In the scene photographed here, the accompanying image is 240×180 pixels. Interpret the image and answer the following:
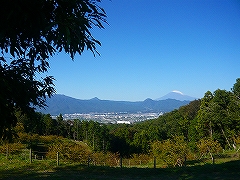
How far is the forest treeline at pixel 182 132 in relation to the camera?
2227 centimetres

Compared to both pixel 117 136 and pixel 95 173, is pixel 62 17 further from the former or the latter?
pixel 117 136

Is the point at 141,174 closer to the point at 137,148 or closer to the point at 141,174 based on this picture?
the point at 141,174

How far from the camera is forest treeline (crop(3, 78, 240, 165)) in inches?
877

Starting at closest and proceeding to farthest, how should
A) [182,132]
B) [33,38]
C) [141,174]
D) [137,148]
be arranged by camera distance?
[33,38], [141,174], [182,132], [137,148]

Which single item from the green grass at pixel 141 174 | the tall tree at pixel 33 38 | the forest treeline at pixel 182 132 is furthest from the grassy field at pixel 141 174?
the tall tree at pixel 33 38

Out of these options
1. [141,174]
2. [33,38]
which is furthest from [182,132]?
[33,38]

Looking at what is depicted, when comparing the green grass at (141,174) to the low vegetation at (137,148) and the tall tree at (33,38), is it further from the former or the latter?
the tall tree at (33,38)

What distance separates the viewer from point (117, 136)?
62.5 metres

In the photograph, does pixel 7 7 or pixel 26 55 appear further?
pixel 26 55

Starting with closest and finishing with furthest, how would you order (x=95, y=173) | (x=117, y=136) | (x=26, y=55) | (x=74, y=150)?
(x=26, y=55), (x=95, y=173), (x=74, y=150), (x=117, y=136)

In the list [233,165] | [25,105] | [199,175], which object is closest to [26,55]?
[25,105]

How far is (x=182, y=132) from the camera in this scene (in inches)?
2062

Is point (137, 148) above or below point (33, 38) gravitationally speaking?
below

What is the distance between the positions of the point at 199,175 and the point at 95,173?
14.0 ft
